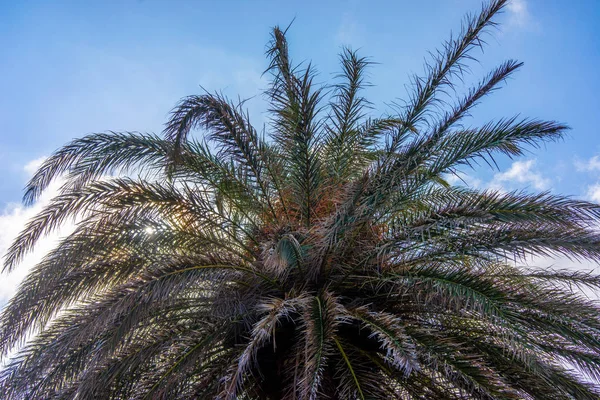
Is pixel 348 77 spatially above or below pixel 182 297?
above

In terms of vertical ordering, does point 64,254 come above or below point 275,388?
above

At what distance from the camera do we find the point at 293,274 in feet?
21.1

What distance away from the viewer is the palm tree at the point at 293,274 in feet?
18.5

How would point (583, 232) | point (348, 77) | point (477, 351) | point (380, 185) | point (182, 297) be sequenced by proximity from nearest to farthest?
point (380, 185)
point (583, 232)
point (477, 351)
point (182, 297)
point (348, 77)

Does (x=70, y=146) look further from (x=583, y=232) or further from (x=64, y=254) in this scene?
(x=583, y=232)

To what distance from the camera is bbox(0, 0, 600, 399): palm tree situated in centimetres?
563

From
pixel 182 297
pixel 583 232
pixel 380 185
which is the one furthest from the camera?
pixel 182 297

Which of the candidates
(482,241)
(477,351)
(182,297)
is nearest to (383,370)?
(477,351)

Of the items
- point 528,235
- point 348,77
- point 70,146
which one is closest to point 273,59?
point 348,77

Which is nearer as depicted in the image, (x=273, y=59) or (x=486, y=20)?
(x=486, y=20)

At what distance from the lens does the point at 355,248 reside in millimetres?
6441

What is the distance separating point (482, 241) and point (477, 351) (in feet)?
4.79

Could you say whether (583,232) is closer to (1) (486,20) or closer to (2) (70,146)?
(1) (486,20)

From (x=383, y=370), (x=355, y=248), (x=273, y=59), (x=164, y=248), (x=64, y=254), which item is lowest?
(x=383, y=370)
